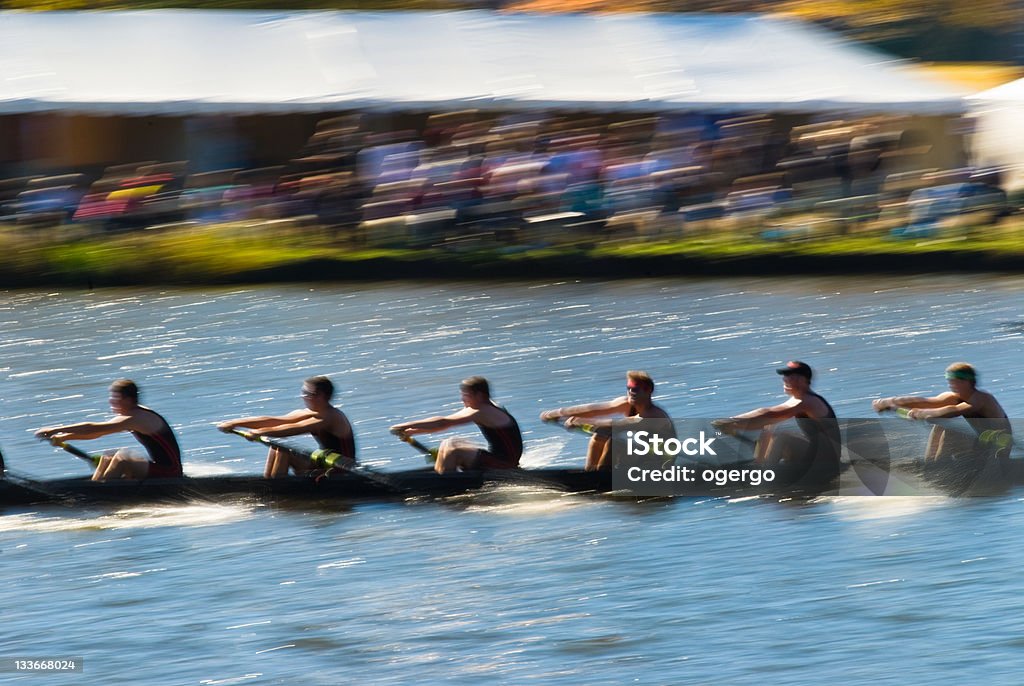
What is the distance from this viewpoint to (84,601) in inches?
466

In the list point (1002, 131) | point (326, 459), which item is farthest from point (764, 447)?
point (1002, 131)

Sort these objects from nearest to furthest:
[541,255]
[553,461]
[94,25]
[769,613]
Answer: [769,613]
[553,461]
[541,255]
[94,25]

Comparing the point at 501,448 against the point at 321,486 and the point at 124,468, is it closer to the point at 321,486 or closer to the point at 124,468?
the point at 321,486

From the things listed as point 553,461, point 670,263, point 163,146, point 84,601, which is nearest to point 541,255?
point 670,263

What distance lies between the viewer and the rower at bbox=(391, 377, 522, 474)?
1341cm

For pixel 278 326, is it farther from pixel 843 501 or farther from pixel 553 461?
pixel 843 501

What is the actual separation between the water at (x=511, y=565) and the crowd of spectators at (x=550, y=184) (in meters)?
4.19

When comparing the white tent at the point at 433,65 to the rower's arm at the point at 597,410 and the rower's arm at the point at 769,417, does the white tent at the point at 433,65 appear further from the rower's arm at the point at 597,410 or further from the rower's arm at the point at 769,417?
the rower's arm at the point at 769,417

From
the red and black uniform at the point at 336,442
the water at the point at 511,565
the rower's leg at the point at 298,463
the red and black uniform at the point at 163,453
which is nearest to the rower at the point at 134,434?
the red and black uniform at the point at 163,453

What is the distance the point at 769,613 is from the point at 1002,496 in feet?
9.67

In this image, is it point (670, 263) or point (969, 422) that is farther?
point (670, 263)

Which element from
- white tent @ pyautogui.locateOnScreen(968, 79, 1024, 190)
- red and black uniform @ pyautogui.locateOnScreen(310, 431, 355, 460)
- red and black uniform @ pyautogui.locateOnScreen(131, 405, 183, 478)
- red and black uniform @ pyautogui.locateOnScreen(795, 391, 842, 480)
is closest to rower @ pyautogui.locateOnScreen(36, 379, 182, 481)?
red and black uniform @ pyautogui.locateOnScreen(131, 405, 183, 478)

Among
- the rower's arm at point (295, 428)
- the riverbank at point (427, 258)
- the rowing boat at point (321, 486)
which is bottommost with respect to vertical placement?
the rowing boat at point (321, 486)

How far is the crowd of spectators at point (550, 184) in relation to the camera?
23.5 m
